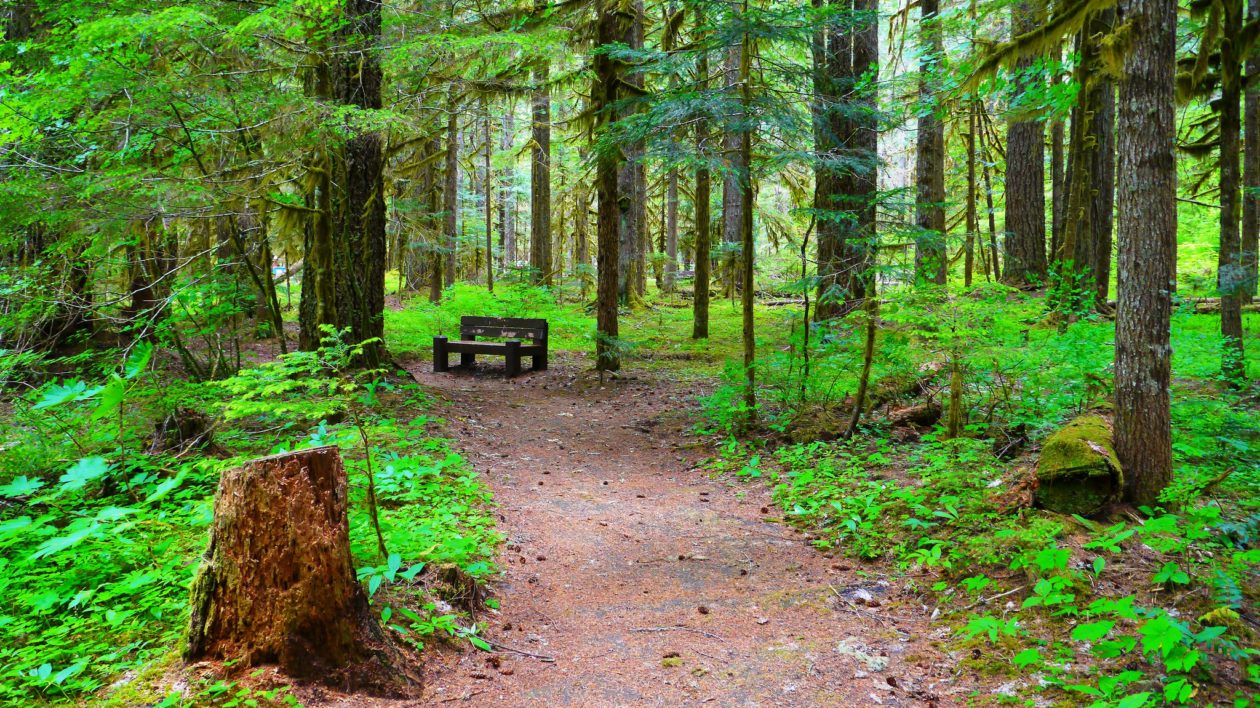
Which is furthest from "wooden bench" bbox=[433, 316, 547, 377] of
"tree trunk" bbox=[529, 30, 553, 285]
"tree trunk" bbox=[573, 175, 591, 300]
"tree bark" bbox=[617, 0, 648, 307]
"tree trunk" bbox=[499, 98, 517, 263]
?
"tree trunk" bbox=[499, 98, 517, 263]

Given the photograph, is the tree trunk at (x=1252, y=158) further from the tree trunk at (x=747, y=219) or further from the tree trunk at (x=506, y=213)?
the tree trunk at (x=506, y=213)

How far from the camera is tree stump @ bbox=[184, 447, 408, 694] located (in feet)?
8.91

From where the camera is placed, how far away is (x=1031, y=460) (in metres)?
5.41

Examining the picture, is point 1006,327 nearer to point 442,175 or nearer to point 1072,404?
point 1072,404

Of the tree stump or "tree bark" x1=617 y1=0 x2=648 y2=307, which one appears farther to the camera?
"tree bark" x1=617 y1=0 x2=648 y2=307

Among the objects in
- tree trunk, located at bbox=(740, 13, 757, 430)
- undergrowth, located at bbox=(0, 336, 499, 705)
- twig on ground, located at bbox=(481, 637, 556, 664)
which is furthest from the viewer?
tree trunk, located at bbox=(740, 13, 757, 430)

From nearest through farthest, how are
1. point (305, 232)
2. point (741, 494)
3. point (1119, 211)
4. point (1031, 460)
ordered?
point (1119, 211) < point (1031, 460) < point (741, 494) < point (305, 232)

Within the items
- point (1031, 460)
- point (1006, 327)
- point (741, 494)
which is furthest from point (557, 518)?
point (1006, 327)

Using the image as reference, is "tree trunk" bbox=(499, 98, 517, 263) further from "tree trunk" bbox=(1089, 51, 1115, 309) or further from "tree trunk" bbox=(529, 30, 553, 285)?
"tree trunk" bbox=(1089, 51, 1115, 309)

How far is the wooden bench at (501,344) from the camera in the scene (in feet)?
37.8

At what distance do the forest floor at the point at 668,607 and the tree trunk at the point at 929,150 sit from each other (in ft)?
12.6

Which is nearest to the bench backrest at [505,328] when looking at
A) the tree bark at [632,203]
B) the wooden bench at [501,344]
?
the wooden bench at [501,344]

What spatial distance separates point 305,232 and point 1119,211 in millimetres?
8272

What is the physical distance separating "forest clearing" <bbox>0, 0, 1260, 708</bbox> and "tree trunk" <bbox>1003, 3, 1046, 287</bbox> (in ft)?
4.37
